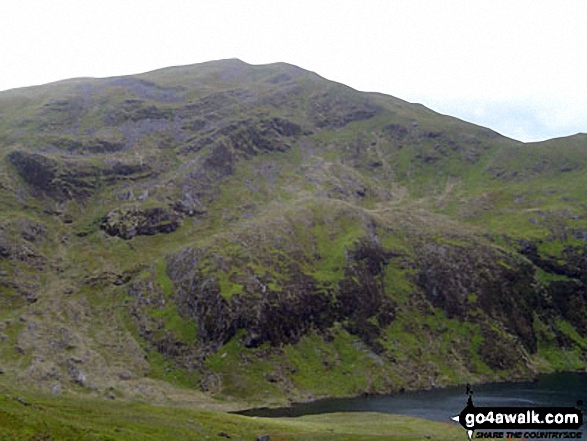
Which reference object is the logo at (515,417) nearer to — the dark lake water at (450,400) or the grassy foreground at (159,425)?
the grassy foreground at (159,425)

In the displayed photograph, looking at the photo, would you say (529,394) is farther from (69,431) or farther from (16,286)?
(16,286)

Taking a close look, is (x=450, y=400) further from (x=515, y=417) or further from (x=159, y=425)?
(x=515, y=417)

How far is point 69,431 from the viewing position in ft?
196

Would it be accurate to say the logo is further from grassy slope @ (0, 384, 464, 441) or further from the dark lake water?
the dark lake water

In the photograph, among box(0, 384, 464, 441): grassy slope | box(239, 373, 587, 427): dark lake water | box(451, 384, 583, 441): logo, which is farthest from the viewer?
box(239, 373, 587, 427): dark lake water

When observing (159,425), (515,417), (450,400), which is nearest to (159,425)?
(159,425)

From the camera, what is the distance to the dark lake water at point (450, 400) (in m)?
142

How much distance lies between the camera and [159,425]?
286 feet

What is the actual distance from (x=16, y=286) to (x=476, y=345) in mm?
177463

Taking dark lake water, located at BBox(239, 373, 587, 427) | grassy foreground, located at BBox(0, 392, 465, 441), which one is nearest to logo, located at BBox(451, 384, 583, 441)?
grassy foreground, located at BBox(0, 392, 465, 441)

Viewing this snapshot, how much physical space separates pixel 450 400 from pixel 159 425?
9914 cm

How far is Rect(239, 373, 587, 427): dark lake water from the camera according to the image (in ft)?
466

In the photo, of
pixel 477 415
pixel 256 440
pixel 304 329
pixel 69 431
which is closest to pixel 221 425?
pixel 256 440

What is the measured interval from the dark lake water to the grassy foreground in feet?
54.8
